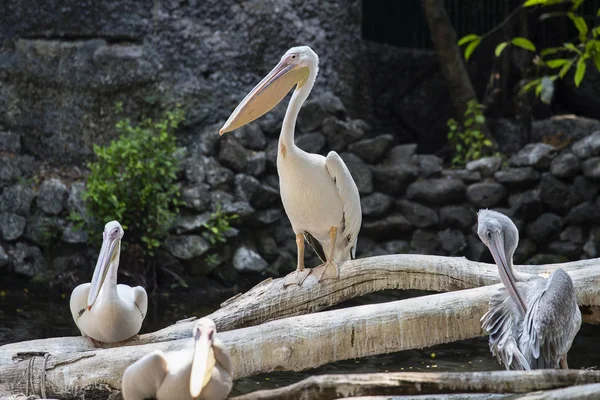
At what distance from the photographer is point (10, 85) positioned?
318 inches

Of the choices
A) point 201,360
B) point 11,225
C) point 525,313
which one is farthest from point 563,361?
point 11,225

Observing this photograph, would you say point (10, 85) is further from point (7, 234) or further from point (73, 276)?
point (73, 276)

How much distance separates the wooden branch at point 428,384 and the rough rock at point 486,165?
5.56 m

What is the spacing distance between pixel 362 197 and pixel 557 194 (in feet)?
6.03

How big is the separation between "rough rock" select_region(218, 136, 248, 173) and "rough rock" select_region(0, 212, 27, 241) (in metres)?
1.85

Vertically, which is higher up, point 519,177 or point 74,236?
point 519,177

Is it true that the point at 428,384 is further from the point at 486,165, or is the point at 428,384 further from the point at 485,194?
the point at 486,165

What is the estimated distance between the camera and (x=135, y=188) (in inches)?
279

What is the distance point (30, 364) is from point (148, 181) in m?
3.79

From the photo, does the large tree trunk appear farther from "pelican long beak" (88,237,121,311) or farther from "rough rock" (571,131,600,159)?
"pelican long beak" (88,237,121,311)

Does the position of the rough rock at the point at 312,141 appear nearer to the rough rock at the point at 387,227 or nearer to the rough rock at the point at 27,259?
the rough rock at the point at 387,227

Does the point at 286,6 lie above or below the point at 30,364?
above

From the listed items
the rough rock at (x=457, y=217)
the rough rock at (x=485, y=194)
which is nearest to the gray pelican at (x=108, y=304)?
the rough rock at (x=457, y=217)

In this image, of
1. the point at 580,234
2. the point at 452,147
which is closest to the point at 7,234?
the point at 452,147
